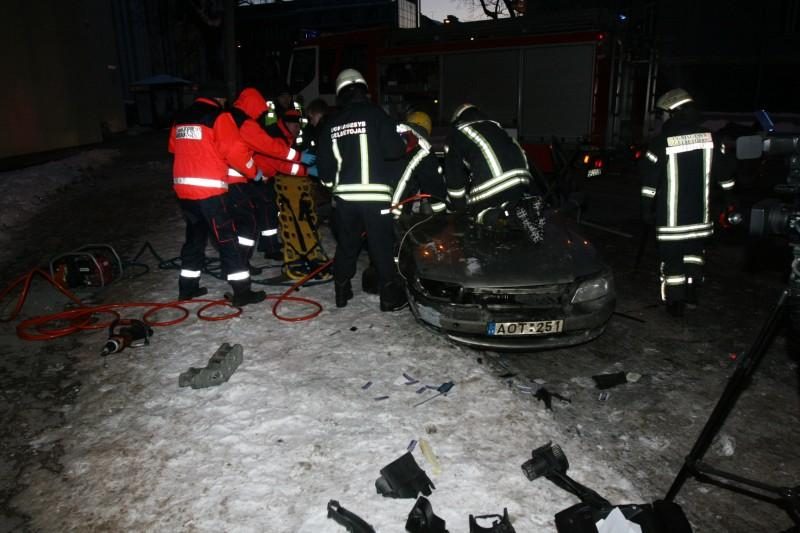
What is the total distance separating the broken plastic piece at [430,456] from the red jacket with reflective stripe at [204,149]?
2.98m

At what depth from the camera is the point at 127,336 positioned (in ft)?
14.7

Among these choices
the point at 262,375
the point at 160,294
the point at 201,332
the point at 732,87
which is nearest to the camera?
the point at 262,375

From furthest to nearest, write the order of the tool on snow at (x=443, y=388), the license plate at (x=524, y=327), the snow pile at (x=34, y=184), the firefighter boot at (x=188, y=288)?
1. the snow pile at (x=34, y=184)
2. the firefighter boot at (x=188, y=288)
3. the license plate at (x=524, y=327)
4. the tool on snow at (x=443, y=388)

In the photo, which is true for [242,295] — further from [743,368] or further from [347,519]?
[743,368]

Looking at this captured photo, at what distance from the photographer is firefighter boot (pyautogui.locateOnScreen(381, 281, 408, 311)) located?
509cm

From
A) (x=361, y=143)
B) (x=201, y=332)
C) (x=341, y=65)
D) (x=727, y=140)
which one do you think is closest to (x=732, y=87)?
(x=727, y=140)

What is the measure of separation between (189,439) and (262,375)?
31.9 inches

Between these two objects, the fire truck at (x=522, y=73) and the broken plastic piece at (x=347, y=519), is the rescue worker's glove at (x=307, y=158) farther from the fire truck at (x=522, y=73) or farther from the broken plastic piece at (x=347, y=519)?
the fire truck at (x=522, y=73)

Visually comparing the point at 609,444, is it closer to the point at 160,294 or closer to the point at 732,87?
the point at 160,294

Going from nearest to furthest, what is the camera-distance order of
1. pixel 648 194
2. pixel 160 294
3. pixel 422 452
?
pixel 422 452 → pixel 648 194 → pixel 160 294

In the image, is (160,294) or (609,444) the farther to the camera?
(160,294)

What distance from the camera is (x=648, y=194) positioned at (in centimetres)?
526

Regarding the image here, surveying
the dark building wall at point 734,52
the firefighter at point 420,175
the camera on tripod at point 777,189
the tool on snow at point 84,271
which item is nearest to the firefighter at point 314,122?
the firefighter at point 420,175

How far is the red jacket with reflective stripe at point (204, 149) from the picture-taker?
4.80 meters
